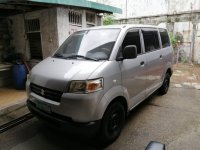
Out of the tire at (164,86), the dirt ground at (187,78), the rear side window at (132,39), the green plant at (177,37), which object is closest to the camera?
the rear side window at (132,39)

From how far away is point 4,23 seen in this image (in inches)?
301

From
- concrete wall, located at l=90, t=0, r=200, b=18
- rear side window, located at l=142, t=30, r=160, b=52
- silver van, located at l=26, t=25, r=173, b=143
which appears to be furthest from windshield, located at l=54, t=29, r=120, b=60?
concrete wall, located at l=90, t=0, r=200, b=18

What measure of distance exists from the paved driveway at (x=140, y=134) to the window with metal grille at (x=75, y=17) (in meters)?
3.89

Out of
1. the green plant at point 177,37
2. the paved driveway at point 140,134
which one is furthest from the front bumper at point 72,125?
the green plant at point 177,37

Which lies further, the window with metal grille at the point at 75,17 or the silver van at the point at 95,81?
the window with metal grille at the point at 75,17

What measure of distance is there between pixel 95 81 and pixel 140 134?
1583mm

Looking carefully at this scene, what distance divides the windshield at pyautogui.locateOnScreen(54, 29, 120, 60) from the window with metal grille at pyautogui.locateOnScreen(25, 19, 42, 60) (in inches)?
123

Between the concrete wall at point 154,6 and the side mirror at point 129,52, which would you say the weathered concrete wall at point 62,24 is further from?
the concrete wall at point 154,6

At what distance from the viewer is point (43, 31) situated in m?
6.66

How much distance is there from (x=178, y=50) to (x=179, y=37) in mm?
897

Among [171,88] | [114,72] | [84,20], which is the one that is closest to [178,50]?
[171,88]

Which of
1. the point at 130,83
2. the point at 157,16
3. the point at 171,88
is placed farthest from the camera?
the point at 157,16

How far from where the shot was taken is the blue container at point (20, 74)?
22.0 ft

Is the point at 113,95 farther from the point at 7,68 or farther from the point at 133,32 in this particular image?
the point at 7,68
